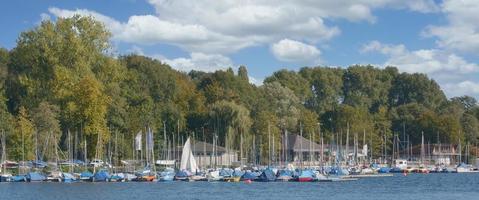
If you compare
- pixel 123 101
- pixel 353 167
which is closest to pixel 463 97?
pixel 353 167

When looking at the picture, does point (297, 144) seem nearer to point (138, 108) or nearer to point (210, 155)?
point (210, 155)

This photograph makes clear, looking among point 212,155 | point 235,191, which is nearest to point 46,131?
point 212,155

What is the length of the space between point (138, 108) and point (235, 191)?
3720 cm

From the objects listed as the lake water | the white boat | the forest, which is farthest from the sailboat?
the forest

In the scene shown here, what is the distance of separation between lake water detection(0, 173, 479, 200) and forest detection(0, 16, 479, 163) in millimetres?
13884

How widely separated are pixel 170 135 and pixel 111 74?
16406mm

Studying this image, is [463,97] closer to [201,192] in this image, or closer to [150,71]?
[150,71]

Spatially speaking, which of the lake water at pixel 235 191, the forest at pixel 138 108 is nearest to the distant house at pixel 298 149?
the forest at pixel 138 108

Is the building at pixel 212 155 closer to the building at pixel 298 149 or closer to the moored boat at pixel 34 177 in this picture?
the building at pixel 298 149

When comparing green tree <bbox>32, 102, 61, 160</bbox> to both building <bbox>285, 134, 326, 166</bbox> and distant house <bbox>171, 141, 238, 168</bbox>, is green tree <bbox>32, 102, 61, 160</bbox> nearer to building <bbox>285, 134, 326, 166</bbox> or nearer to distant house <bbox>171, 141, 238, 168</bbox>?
distant house <bbox>171, 141, 238, 168</bbox>

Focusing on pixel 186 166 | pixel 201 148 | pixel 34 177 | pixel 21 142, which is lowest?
pixel 34 177

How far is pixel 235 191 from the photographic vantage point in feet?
246

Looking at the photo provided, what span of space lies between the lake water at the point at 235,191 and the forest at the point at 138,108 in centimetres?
1388

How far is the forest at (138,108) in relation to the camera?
95438 millimetres
